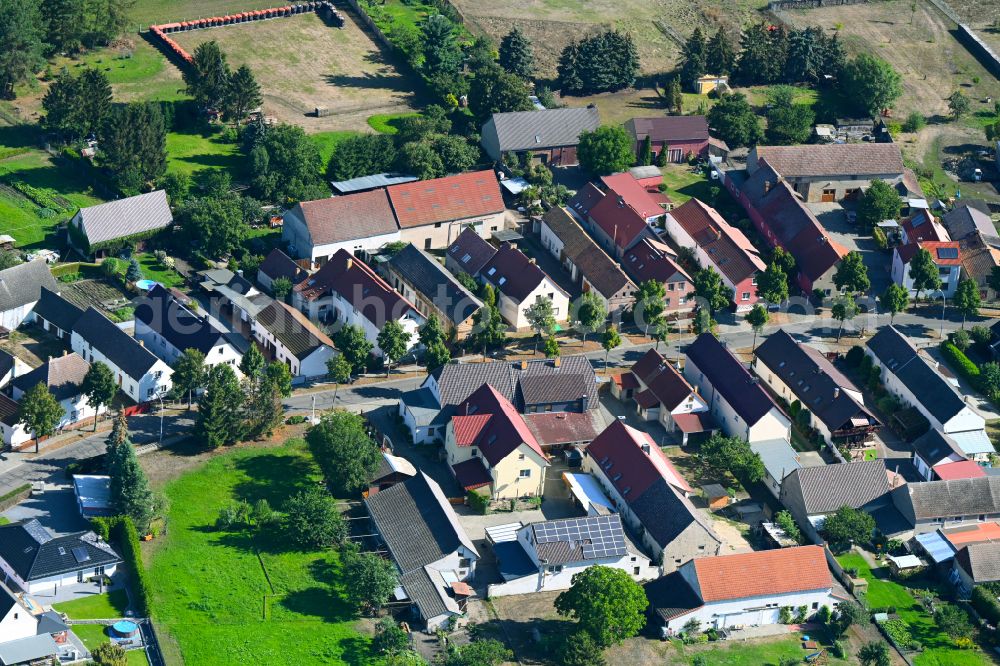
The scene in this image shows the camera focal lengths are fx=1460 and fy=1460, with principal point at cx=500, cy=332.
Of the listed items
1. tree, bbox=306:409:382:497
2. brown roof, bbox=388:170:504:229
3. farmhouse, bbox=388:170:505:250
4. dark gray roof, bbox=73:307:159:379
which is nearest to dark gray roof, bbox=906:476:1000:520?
tree, bbox=306:409:382:497

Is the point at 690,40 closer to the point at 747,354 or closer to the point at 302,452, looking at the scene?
the point at 747,354

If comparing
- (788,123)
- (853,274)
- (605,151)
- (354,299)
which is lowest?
(354,299)

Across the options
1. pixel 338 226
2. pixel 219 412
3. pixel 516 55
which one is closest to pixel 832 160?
pixel 516 55

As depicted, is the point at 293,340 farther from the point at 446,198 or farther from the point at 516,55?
the point at 516,55

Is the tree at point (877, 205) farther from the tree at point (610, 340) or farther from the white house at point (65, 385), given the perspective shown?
the white house at point (65, 385)

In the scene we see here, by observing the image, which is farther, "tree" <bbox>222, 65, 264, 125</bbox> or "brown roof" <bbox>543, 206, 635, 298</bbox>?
"tree" <bbox>222, 65, 264, 125</bbox>

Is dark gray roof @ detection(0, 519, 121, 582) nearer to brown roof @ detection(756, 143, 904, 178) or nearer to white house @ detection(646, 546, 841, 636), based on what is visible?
white house @ detection(646, 546, 841, 636)
